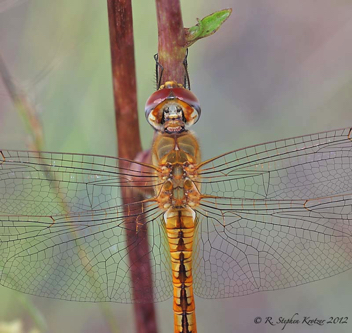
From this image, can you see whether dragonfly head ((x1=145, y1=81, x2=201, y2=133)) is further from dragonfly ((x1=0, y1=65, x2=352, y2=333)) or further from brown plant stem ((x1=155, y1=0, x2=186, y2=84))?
brown plant stem ((x1=155, y1=0, x2=186, y2=84))

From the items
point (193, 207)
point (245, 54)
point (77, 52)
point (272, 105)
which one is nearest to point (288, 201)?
point (193, 207)

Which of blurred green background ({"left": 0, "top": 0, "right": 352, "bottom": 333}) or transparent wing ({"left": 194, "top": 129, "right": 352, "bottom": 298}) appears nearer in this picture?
transparent wing ({"left": 194, "top": 129, "right": 352, "bottom": 298})

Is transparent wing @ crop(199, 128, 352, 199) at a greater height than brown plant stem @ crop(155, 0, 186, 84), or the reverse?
brown plant stem @ crop(155, 0, 186, 84)

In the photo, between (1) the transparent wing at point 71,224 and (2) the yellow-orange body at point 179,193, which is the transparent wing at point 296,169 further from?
(1) the transparent wing at point 71,224

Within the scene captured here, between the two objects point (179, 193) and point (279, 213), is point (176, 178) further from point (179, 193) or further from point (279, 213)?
point (279, 213)

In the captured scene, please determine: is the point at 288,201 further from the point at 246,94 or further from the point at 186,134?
the point at 246,94

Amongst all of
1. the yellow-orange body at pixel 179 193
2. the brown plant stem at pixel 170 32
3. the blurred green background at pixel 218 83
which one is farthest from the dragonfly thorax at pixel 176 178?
the blurred green background at pixel 218 83

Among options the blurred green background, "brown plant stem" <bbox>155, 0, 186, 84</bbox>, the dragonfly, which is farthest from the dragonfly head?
the blurred green background
